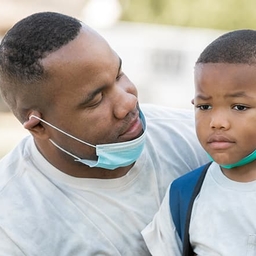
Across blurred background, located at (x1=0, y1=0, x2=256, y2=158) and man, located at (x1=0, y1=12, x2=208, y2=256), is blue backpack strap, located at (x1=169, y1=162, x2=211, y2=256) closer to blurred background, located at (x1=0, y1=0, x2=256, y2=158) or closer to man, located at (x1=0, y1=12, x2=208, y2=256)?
man, located at (x1=0, y1=12, x2=208, y2=256)

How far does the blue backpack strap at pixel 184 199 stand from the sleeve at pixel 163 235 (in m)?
0.02

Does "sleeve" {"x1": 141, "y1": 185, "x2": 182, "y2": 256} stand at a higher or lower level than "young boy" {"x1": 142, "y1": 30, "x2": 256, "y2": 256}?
lower

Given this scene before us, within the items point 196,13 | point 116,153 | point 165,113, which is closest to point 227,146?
point 116,153

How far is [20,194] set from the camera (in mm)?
2738

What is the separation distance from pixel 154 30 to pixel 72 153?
996 cm

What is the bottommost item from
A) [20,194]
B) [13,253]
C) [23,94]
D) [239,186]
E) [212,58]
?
[13,253]

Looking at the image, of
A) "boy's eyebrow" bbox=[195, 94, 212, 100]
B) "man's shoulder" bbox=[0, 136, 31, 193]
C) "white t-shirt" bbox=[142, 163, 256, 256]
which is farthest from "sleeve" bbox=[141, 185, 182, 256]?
"man's shoulder" bbox=[0, 136, 31, 193]

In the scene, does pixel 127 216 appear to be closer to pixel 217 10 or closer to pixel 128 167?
pixel 128 167

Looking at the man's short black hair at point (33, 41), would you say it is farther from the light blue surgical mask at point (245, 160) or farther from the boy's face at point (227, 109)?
the light blue surgical mask at point (245, 160)

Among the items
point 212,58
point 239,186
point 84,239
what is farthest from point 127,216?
point 212,58

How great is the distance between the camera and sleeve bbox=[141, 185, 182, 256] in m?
2.55

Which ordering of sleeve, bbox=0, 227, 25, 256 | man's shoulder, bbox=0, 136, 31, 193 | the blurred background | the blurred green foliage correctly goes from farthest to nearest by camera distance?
the blurred green foliage, the blurred background, man's shoulder, bbox=0, 136, 31, 193, sleeve, bbox=0, 227, 25, 256

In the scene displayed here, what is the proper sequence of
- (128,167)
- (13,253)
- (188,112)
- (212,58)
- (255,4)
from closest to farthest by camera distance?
(212,58) < (13,253) < (128,167) < (188,112) < (255,4)

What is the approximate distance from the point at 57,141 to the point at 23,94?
0.71 feet
